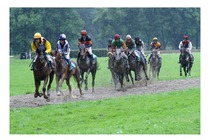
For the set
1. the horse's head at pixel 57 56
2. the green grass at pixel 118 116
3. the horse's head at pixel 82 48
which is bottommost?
the green grass at pixel 118 116

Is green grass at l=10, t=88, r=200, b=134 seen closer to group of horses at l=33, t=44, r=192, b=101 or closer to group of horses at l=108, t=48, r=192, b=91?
group of horses at l=33, t=44, r=192, b=101

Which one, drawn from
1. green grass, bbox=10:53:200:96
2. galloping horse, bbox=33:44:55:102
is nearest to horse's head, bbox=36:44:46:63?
galloping horse, bbox=33:44:55:102

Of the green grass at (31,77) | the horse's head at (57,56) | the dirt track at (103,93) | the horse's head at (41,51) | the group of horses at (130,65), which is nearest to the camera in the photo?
the horse's head at (41,51)

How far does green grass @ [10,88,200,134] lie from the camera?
13480 millimetres

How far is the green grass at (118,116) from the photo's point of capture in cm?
1348

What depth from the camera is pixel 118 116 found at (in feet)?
52.8

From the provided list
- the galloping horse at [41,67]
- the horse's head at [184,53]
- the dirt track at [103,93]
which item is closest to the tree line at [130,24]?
the horse's head at [184,53]

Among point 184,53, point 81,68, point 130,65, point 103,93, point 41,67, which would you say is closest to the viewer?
point 41,67

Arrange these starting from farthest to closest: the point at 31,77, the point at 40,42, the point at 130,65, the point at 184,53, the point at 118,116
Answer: the point at 31,77
the point at 184,53
the point at 130,65
the point at 40,42
the point at 118,116

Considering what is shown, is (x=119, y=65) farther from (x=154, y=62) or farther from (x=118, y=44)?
(x=154, y=62)

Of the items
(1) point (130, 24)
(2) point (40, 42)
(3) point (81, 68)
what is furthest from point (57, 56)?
(1) point (130, 24)

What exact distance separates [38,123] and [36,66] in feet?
16.3

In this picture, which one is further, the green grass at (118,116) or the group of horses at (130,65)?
the group of horses at (130,65)

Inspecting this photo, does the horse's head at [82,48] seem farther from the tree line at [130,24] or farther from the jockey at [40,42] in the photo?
the tree line at [130,24]
